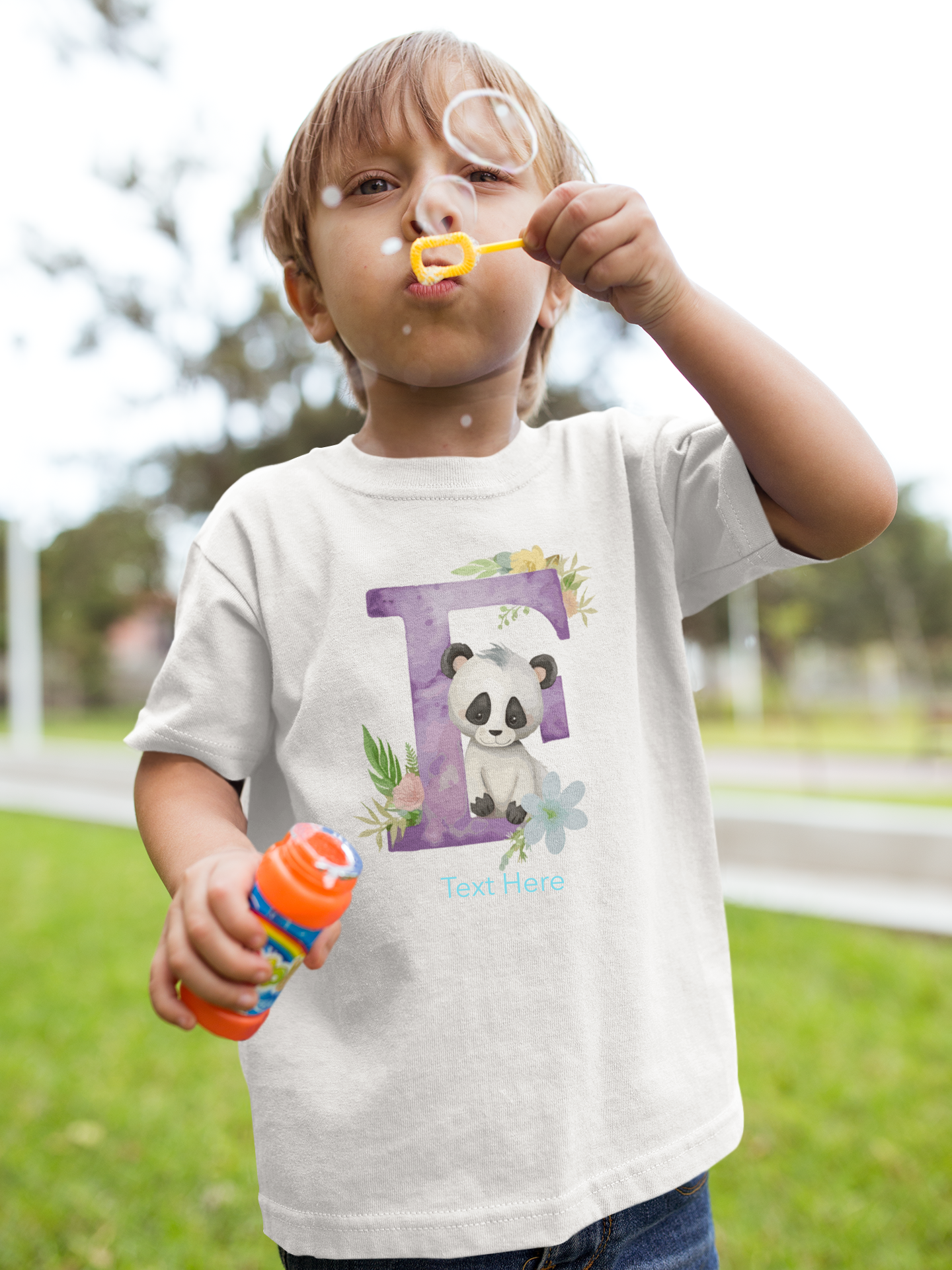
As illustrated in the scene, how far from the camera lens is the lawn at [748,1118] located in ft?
5.75

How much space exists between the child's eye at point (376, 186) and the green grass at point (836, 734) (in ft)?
27.5

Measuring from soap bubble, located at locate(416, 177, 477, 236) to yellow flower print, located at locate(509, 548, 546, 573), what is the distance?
0.23m

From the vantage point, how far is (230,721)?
2.56 ft

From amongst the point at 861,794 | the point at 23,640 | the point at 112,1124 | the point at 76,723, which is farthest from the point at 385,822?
the point at 76,723

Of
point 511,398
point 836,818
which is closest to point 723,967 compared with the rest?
point 511,398

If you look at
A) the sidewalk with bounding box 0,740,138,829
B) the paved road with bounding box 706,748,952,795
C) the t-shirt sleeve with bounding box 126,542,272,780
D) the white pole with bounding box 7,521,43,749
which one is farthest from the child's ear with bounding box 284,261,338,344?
the paved road with bounding box 706,748,952,795

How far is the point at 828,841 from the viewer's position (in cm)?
460

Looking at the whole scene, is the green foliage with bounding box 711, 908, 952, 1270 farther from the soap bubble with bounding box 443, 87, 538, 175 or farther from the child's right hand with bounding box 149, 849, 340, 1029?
the soap bubble with bounding box 443, 87, 538, 175

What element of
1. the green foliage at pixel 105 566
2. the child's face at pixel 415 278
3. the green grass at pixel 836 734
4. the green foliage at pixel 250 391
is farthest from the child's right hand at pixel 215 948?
the green grass at pixel 836 734

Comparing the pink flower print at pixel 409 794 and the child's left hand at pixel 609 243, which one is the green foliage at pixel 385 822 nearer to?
the pink flower print at pixel 409 794

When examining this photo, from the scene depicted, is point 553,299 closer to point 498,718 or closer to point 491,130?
point 491,130

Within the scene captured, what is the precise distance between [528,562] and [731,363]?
0.20m

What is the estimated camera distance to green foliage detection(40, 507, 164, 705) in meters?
2.94

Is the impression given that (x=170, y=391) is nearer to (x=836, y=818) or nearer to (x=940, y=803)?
(x=836, y=818)
